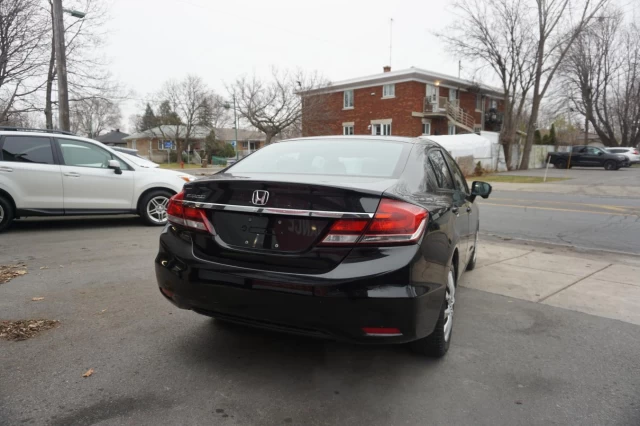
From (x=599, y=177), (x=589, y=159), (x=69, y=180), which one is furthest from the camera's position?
(x=589, y=159)

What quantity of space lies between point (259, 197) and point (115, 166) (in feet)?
20.2

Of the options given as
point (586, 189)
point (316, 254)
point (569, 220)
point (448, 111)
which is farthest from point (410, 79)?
point (316, 254)

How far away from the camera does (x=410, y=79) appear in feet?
112

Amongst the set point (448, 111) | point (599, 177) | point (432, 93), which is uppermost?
point (432, 93)

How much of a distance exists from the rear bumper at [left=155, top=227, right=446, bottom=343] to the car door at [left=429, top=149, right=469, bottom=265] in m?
1.08

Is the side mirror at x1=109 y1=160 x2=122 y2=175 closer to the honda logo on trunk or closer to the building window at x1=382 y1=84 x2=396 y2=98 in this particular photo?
the honda logo on trunk

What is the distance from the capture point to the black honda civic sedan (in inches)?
93.4

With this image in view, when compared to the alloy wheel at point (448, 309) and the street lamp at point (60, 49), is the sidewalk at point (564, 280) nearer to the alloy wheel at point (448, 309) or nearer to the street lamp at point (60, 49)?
the alloy wheel at point (448, 309)

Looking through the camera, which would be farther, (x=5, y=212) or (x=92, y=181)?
(x=92, y=181)

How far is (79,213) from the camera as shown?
7570 mm

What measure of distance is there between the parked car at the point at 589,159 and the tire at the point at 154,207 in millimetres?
30320

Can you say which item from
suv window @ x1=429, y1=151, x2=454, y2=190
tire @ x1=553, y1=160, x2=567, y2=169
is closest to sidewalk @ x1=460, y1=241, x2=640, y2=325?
suv window @ x1=429, y1=151, x2=454, y2=190

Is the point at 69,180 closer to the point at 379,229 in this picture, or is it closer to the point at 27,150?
the point at 27,150

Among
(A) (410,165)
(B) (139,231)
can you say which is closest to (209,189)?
(A) (410,165)
